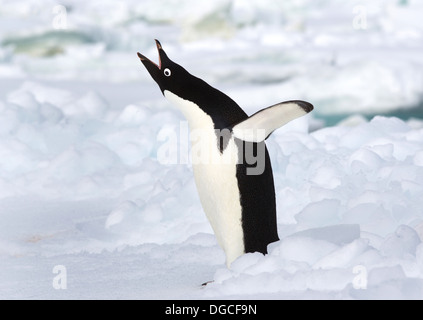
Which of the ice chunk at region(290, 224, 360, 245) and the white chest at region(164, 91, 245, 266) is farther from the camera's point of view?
the ice chunk at region(290, 224, 360, 245)

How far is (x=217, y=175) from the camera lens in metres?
3.02

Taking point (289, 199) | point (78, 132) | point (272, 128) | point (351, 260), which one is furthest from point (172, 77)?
point (78, 132)

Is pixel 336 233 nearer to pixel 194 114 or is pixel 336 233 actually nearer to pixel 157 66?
pixel 194 114

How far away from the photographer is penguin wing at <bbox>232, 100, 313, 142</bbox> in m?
2.83

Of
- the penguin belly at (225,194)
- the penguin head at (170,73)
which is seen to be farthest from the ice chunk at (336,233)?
the penguin head at (170,73)

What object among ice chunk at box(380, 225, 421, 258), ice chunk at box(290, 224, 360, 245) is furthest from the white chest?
ice chunk at box(380, 225, 421, 258)

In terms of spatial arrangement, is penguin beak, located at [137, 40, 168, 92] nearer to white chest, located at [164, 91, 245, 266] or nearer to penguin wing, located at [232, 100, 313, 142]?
white chest, located at [164, 91, 245, 266]

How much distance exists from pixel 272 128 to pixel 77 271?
3.77 ft

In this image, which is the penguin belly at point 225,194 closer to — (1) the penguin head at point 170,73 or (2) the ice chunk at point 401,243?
(1) the penguin head at point 170,73

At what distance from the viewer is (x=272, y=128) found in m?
2.92

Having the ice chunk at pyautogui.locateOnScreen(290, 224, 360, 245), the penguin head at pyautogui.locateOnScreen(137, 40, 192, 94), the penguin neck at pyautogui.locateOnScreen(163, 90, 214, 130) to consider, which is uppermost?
the penguin head at pyautogui.locateOnScreen(137, 40, 192, 94)

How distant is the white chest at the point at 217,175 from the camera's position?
9.88 feet

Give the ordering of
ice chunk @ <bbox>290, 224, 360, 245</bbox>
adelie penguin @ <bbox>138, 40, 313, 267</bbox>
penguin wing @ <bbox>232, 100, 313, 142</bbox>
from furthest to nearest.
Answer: ice chunk @ <bbox>290, 224, 360, 245</bbox> → adelie penguin @ <bbox>138, 40, 313, 267</bbox> → penguin wing @ <bbox>232, 100, 313, 142</bbox>

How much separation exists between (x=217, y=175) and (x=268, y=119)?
311 mm
